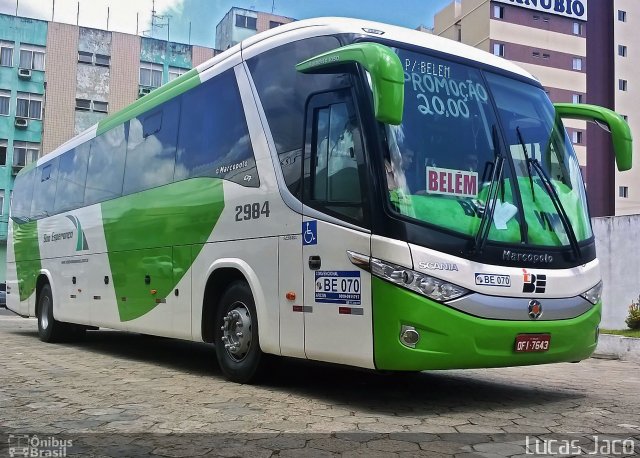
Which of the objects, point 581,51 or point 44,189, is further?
point 581,51

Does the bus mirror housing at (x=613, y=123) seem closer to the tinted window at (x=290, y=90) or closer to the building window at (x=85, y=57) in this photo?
the tinted window at (x=290, y=90)

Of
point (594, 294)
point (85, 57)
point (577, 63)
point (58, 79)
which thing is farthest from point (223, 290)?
point (577, 63)

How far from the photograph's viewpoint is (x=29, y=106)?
137ft

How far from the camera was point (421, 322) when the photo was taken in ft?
18.0

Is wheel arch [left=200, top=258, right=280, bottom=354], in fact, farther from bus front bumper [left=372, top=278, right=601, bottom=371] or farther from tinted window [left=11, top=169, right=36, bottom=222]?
tinted window [left=11, top=169, right=36, bottom=222]

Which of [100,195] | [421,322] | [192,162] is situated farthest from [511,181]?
[100,195]

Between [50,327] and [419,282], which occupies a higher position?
[419,282]

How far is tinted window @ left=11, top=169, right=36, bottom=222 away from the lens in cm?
Result: 1477

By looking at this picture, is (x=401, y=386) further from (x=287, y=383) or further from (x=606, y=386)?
(x=606, y=386)

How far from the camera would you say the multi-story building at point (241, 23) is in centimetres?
4919

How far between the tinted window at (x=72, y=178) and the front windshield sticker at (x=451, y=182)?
311 inches

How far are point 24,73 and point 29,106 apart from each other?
1.98 m

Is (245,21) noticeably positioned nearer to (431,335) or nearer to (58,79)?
(58,79)

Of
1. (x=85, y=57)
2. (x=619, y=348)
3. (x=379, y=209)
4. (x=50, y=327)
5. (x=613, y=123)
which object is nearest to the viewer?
(x=379, y=209)
